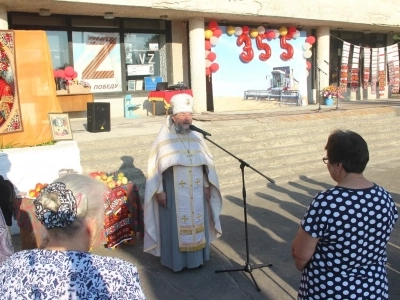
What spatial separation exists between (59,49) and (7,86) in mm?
6213

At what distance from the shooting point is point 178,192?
15.8 feet

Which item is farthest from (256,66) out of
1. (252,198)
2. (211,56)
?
(252,198)

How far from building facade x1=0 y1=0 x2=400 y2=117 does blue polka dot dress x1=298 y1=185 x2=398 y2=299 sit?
9790mm

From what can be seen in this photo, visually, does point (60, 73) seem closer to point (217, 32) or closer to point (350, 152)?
point (217, 32)

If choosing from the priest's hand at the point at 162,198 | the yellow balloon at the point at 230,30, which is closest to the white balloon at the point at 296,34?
the yellow balloon at the point at 230,30

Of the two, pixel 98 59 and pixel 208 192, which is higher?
pixel 98 59

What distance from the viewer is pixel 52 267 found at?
1744 mm

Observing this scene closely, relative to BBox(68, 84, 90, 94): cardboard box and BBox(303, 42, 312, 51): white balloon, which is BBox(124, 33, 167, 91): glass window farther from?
BBox(303, 42, 312, 51): white balloon

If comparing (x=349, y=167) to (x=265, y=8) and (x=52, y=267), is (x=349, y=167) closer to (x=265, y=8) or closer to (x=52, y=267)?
(x=52, y=267)

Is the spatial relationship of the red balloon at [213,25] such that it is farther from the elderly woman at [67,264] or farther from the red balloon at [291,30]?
the elderly woman at [67,264]

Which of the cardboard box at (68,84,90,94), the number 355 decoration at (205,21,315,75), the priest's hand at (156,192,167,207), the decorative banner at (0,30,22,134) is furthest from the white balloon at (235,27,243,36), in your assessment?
the priest's hand at (156,192,167,207)

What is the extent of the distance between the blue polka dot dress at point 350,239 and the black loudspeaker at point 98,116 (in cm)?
792

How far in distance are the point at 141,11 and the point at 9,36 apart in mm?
6060

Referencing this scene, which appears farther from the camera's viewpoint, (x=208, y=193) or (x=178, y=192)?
(x=208, y=193)
